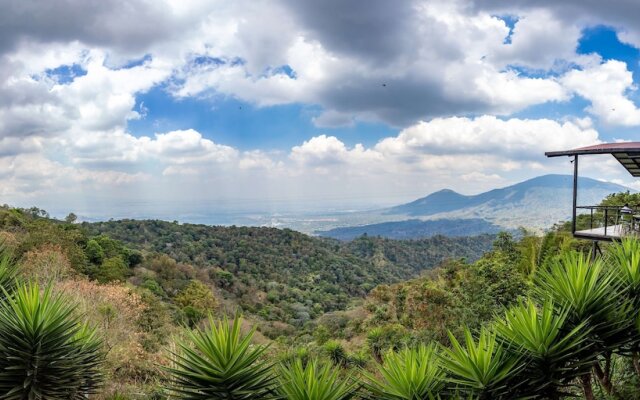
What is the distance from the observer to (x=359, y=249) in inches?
3044

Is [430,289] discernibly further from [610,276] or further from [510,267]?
[610,276]

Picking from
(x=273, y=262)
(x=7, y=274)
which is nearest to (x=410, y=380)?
(x=7, y=274)

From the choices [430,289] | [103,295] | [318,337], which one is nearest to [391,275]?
[318,337]

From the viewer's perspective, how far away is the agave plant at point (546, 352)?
4.00 m

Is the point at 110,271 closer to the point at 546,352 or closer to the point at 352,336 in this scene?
the point at 352,336

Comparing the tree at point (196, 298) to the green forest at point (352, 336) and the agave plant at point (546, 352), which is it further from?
the agave plant at point (546, 352)

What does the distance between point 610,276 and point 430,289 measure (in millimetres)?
12055

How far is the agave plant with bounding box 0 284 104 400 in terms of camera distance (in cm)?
405

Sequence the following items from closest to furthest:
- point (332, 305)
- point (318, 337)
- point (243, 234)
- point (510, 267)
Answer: point (510, 267) < point (318, 337) < point (332, 305) < point (243, 234)

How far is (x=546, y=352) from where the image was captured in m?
3.99

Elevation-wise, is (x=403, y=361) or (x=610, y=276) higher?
(x=610, y=276)

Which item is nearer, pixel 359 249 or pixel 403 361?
pixel 403 361

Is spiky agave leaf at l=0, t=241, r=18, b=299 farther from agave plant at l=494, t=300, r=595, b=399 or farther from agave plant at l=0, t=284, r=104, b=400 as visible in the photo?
agave plant at l=494, t=300, r=595, b=399

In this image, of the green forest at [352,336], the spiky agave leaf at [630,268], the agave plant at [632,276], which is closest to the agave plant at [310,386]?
the green forest at [352,336]
